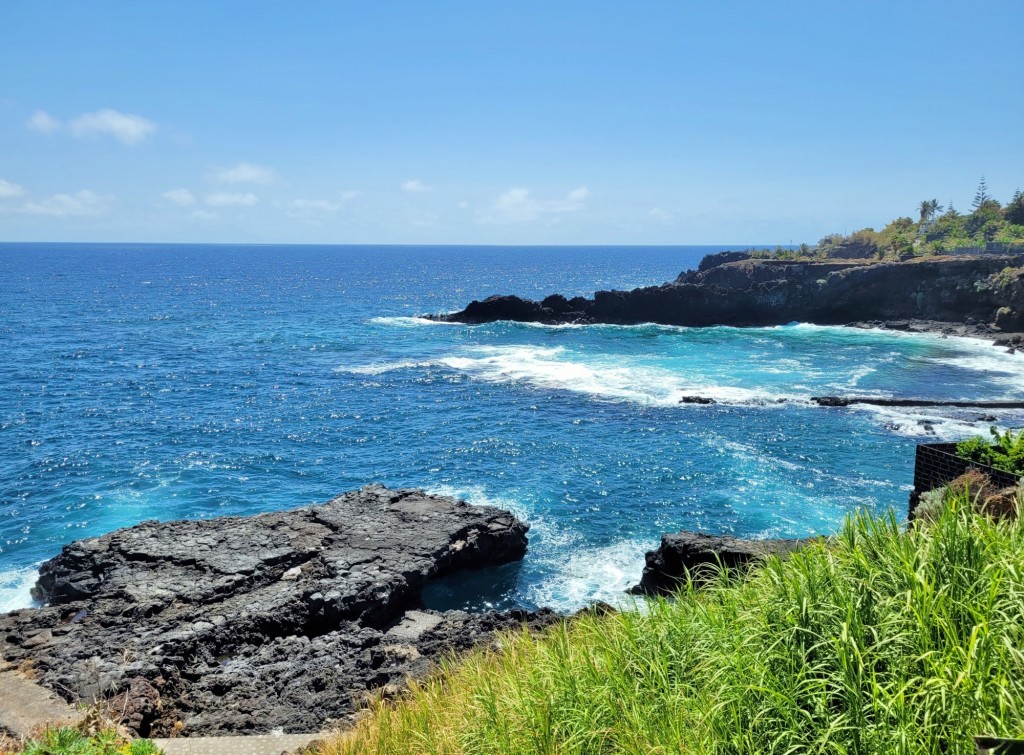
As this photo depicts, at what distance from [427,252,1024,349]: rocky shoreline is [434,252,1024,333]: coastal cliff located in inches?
3.9

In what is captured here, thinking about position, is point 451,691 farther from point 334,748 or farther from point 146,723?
point 146,723

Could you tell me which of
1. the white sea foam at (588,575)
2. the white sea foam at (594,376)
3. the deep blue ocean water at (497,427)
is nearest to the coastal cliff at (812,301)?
the deep blue ocean water at (497,427)

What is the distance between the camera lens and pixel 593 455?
3494cm

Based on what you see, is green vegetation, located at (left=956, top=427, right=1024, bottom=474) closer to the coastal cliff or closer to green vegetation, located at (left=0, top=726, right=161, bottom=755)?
green vegetation, located at (left=0, top=726, right=161, bottom=755)

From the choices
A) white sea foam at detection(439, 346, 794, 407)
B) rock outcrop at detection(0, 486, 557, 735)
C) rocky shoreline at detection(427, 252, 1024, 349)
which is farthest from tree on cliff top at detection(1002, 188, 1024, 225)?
rock outcrop at detection(0, 486, 557, 735)

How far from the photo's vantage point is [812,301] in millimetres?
82500

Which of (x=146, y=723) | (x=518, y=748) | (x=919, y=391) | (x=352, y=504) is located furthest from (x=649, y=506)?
(x=919, y=391)

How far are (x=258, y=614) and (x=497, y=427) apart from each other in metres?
22.6

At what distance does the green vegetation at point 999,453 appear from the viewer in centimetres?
1680

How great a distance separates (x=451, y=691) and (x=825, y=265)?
90203 mm

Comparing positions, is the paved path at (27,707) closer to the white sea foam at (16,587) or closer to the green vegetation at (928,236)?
the white sea foam at (16,587)

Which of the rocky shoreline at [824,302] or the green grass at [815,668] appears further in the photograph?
the rocky shoreline at [824,302]

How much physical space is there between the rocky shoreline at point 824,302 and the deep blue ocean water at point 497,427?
235 inches

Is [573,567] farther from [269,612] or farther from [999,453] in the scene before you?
[999,453]
